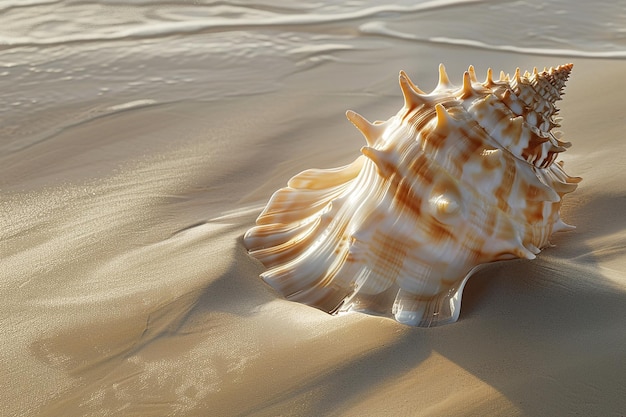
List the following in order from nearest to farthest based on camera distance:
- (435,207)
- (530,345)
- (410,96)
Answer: (530,345)
(435,207)
(410,96)

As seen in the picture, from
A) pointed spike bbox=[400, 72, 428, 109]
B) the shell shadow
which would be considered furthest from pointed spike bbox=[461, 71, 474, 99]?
the shell shadow

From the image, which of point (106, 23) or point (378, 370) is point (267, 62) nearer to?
point (106, 23)

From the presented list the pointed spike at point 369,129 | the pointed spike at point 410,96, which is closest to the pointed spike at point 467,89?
the pointed spike at point 410,96

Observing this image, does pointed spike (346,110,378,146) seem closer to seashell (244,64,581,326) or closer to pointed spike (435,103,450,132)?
seashell (244,64,581,326)

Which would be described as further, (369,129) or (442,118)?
(369,129)

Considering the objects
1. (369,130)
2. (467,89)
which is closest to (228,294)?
(369,130)

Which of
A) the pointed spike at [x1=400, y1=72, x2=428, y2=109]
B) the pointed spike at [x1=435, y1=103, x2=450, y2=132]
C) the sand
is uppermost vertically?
the pointed spike at [x1=400, y1=72, x2=428, y2=109]

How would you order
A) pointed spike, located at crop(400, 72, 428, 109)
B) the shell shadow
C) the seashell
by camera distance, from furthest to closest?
pointed spike, located at crop(400, 72, 428, 109), the seashell, the shell shadow

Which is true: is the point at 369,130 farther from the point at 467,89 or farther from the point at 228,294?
the point at 228,294

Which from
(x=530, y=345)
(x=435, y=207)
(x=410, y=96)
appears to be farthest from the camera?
(x=410, y=96)

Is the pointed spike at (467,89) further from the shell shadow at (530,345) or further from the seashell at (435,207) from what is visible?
the shell shadow at (530,345)
